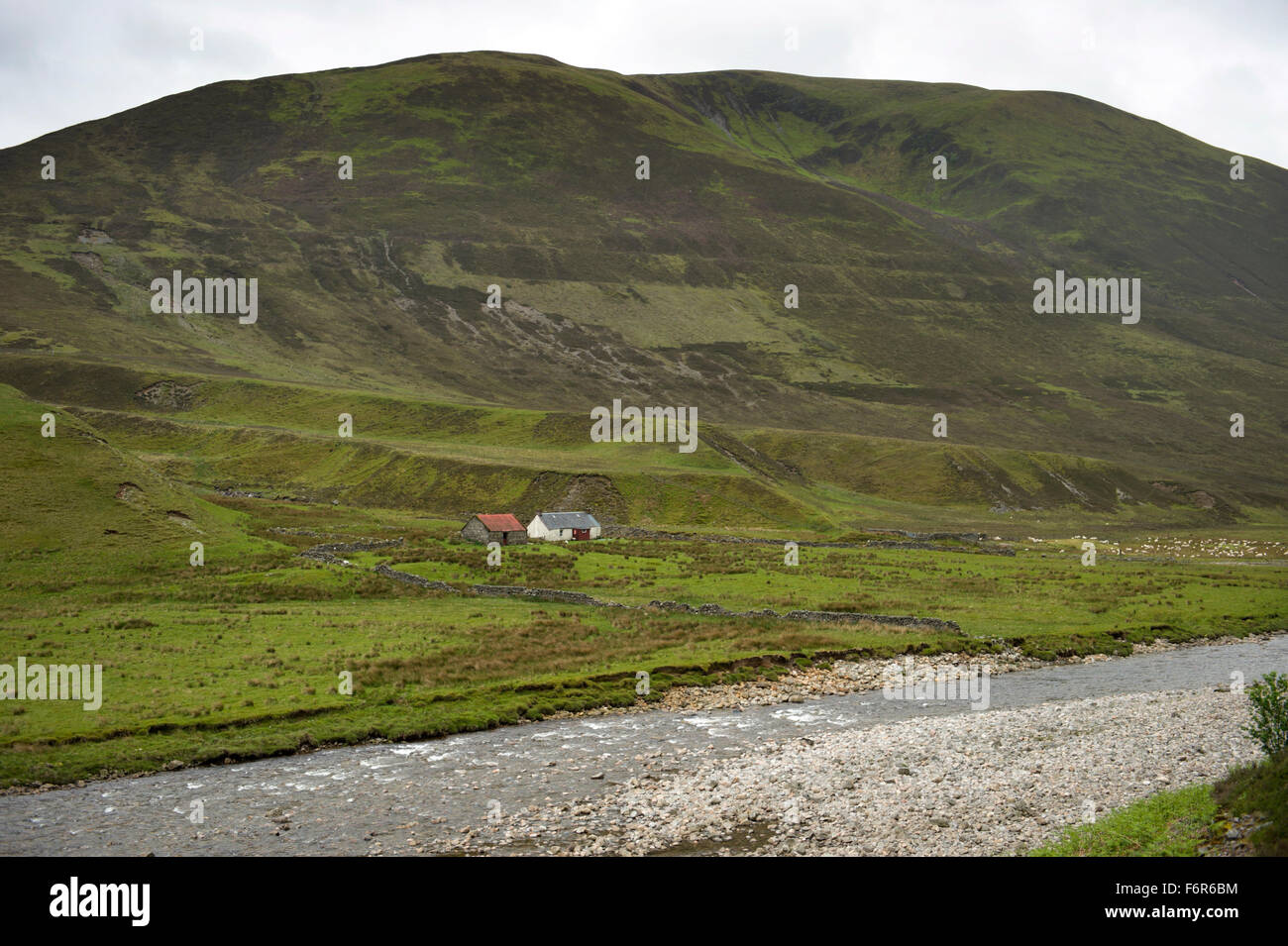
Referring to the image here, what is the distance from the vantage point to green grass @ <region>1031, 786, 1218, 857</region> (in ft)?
62.5

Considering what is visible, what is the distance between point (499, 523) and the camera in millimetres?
89875

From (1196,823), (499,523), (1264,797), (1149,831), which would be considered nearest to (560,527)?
(499,523)

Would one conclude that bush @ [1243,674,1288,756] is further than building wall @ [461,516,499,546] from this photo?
No

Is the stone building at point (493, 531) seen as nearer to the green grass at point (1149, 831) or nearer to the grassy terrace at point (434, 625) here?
the grassy terrace at point (434, 625)

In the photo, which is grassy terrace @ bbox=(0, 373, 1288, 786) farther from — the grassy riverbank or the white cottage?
the grassy riverbank

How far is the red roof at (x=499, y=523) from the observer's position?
291ft

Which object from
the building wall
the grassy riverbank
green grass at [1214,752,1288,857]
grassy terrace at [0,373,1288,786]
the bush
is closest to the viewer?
green grass at [1214,752,1288,857]

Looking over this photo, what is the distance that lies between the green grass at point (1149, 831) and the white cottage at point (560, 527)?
74663 millimetres

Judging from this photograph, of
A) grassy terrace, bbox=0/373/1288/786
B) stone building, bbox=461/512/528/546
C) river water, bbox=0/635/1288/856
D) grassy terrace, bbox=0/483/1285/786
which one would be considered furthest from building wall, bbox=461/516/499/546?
river water, bbox=0/635/1288/856

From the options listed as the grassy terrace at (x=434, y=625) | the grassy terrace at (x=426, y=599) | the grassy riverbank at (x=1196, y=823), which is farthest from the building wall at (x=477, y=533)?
the grassy riverbank at (x=1196, y=823)

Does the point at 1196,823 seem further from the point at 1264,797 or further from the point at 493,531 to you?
the point at 493,531

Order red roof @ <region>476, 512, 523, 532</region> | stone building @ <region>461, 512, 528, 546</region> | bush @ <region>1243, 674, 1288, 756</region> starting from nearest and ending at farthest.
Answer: bush @ <region>1243, 674, 1288, 756</region> < stone building @ <region>461, 512, 528, 546</region> < red roof @ <region>476, 512, 523, 532</region>

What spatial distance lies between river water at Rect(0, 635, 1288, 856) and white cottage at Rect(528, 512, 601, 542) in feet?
182
